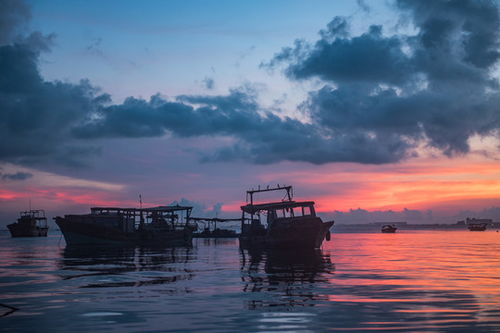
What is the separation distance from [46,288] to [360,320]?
11759mm

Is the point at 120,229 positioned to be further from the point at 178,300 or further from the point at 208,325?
the point at 208,325

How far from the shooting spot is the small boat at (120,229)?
2048 inches

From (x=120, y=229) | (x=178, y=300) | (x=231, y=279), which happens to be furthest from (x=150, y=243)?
(x=178, y=300)

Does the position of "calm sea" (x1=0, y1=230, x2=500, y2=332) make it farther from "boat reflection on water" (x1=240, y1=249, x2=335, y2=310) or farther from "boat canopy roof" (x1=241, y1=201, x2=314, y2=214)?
"boat canopy roof" (x1=241, y1=201, x2=314, y2=214)

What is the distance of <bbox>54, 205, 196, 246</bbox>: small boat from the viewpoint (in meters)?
52.0

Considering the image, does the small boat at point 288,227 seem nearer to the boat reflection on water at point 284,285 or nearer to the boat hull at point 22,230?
the boat reflection on water at point 284,285

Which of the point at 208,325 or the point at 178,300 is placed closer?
the point at 208,325

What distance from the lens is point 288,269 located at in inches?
1015

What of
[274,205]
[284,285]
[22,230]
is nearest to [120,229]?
[274,205]

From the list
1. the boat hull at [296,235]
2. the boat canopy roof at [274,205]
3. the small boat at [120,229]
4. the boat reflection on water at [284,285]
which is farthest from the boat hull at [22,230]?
the boat reflection on water at [284,285]

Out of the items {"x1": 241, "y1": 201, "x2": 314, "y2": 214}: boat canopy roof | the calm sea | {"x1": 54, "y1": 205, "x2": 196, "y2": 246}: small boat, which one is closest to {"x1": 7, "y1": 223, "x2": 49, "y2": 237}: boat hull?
{"x1": 54, "y1": 205, "x2": 196, "y2": 246}: small boat

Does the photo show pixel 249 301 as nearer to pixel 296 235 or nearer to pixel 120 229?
pixel 296 235

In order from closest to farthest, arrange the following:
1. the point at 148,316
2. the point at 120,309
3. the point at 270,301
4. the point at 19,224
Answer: the point at 148,316 < the point at 120,309 < the point at 270,301 < the point at 19,224

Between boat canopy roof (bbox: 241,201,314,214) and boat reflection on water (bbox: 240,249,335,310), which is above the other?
boat canopy roof (bbox: 241,201,314,214)
